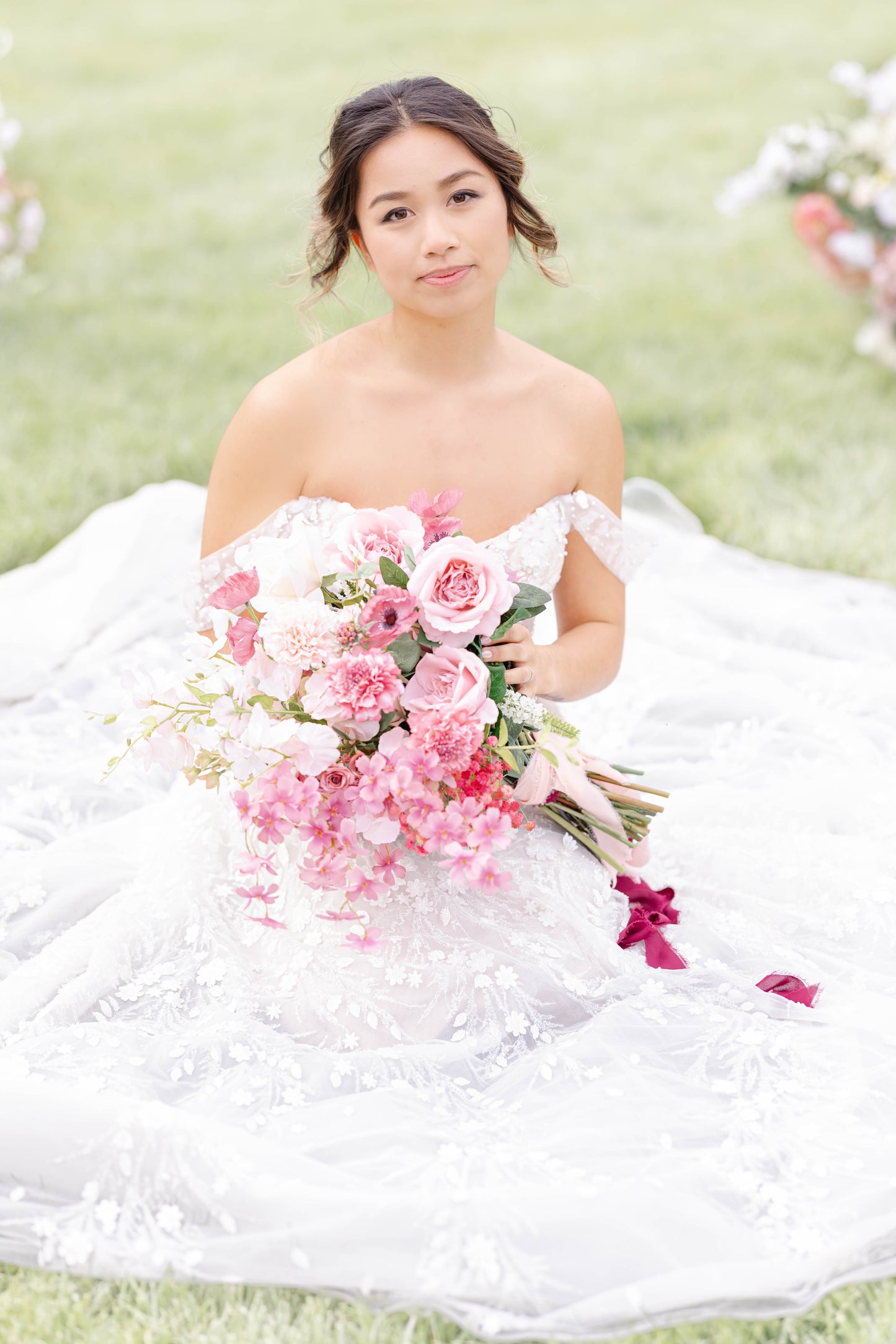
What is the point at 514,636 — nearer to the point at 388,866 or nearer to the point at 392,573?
the point at 392,573

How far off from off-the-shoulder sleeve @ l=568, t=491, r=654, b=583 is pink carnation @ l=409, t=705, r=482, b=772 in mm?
1078

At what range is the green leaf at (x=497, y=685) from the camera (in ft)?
9.02

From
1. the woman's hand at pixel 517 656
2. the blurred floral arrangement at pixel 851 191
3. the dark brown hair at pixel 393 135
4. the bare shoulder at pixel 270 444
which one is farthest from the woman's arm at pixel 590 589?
the blurred floral arrangement at pixel 851 191

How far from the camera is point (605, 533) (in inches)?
138

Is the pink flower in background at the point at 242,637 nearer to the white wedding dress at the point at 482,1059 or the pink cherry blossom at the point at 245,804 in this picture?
the pink cherry blossom at the point at 245,804

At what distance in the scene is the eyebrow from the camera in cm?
306

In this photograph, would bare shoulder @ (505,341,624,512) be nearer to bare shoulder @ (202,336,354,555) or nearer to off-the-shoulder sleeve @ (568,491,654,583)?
off-the-shoulder sleeve @ (568,491,654,583)

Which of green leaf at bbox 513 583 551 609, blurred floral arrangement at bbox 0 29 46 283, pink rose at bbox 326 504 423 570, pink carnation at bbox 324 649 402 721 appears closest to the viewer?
pink carnation at bbox 324 649 402 721

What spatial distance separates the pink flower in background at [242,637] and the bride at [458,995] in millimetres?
210

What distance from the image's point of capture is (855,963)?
3.36 meters

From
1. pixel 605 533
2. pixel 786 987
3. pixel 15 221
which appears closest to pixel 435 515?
pixel 605 533

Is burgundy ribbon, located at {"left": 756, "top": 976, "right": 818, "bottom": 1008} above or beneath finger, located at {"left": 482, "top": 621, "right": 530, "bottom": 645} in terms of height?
beneath

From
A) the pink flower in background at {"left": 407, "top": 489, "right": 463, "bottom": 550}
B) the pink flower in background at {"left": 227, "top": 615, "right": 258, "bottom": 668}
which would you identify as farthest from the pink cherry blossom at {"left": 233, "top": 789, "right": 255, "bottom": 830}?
the pink flower in background at {"left": 407, "top": 489, "right": 463, "bottom": 550}

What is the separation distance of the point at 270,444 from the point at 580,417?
2.57 ft
